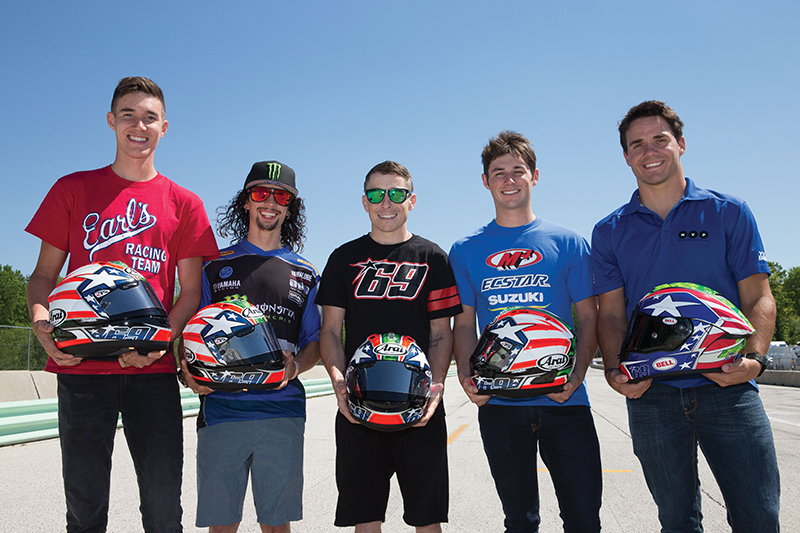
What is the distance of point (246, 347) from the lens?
3529 millimetres

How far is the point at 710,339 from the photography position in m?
3.17

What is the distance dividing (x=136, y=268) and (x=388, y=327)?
177cm

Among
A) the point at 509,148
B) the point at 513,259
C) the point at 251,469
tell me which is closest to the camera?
the point at 251,469

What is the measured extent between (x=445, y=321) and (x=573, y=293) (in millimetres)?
948

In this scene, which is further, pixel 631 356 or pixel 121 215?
pixel 121 215

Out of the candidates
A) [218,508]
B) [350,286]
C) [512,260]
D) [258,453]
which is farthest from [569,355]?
[218,508]

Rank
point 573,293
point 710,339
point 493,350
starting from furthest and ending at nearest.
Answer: point 573,293
point 493,350
point 710,339

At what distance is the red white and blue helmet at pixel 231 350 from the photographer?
3.53m

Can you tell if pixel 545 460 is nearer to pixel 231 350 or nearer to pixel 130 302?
pixel 231 350

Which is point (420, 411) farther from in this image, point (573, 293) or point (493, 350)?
point (573, 293)

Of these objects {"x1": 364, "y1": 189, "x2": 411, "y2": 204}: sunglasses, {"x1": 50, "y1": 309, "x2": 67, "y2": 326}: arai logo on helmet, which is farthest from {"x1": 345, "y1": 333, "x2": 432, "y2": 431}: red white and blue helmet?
{"x1": 50, "y1": 309, "x2": 67, "y2": 326}: arai logo on helmet

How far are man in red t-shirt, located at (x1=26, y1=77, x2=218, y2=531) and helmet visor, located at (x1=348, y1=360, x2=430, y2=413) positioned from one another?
123 centimetres

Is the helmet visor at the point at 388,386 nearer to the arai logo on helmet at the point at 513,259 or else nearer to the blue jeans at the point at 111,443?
the arai logo on helmet at the point at 513,259

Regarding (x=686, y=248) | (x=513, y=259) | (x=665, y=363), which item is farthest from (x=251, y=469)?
(x=686, y=248)
